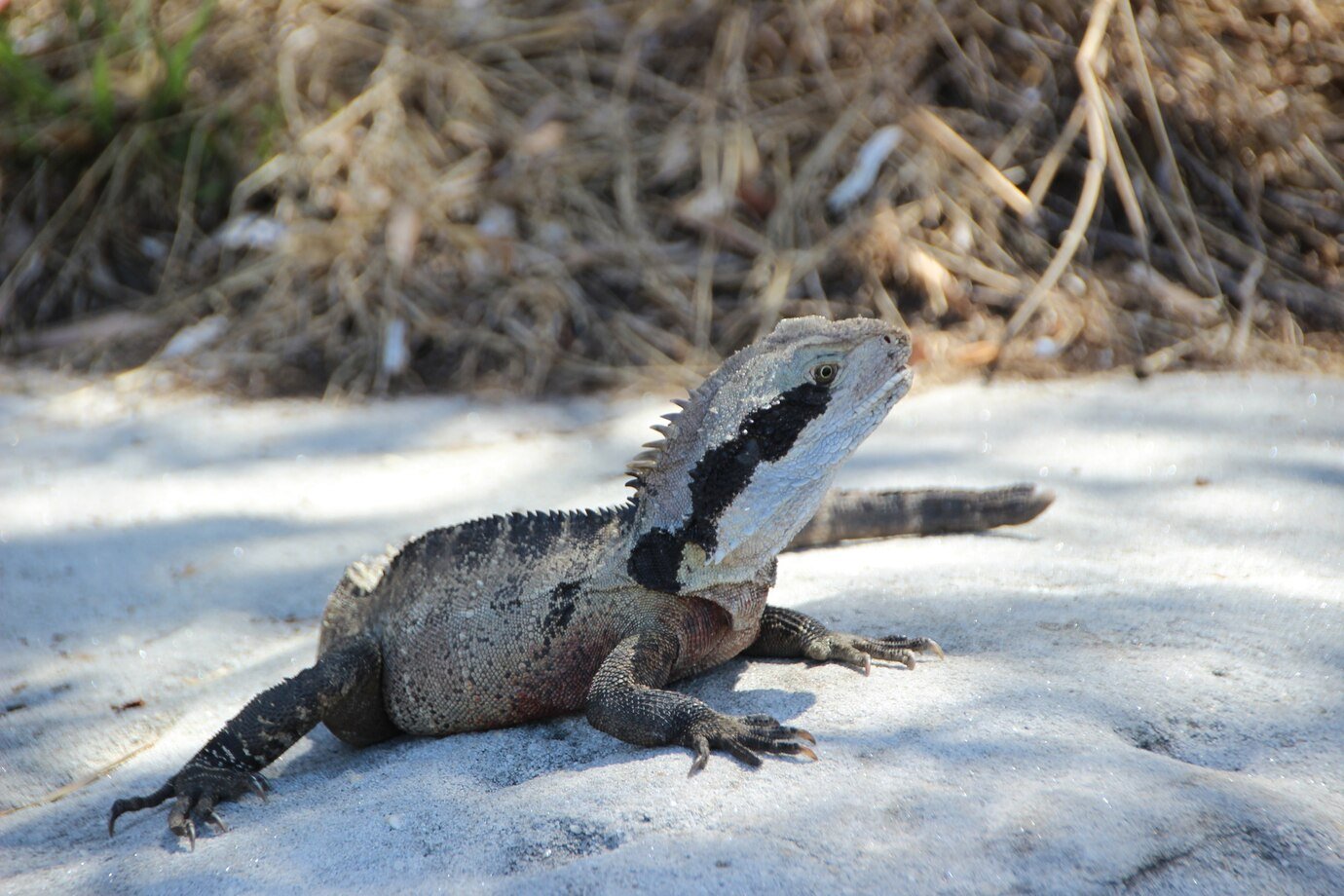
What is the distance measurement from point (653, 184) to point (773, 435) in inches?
179

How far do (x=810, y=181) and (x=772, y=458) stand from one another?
4.31m

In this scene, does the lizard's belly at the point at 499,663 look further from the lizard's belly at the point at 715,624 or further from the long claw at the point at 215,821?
the long claw at the point at 215,821

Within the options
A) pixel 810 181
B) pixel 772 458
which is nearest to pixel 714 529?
pixel 772 458

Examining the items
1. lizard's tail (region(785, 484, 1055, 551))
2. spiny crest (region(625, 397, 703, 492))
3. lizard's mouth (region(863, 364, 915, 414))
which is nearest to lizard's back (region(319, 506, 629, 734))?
spiny crest (region(625, 397, 703, 492))

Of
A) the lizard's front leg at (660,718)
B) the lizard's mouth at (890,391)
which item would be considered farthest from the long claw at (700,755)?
the lizard's mouth at (890,391)

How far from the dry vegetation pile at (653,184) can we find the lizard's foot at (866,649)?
3013mm

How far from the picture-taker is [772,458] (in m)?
2.69

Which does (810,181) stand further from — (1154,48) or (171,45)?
(171,45)

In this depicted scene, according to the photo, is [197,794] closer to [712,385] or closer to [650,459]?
[650,459]

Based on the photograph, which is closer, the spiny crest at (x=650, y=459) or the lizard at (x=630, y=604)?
the lizard at (x=630, y=604)

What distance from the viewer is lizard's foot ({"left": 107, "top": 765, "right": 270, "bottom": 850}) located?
262 centimetres

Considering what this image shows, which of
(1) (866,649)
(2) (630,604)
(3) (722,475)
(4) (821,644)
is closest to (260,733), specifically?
(2) (630,604)

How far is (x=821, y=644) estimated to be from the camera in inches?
118

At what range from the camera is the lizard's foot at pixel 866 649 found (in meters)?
2.91
